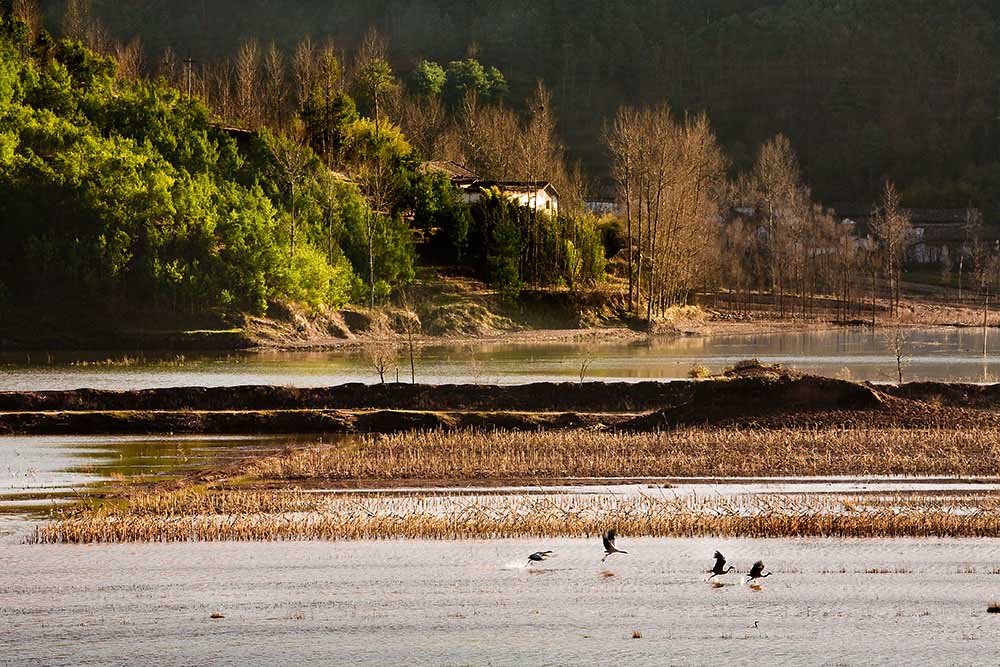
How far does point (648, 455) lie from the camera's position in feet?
91.3

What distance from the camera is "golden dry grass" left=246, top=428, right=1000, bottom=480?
25.9 meters

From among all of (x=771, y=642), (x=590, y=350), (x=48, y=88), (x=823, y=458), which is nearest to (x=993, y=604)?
(x=771, y=642)

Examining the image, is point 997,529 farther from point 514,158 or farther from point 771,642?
point 514,158

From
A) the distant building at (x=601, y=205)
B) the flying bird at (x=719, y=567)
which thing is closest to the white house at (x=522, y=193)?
the distant building at (x=601, y=205)

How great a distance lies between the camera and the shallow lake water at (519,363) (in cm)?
4731

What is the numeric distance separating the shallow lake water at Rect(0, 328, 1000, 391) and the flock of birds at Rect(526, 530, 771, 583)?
86.1ft

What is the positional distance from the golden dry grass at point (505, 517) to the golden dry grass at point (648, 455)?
2.76 meters

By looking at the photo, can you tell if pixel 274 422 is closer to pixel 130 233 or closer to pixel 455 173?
pixel 130 233

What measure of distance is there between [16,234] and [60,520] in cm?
5685

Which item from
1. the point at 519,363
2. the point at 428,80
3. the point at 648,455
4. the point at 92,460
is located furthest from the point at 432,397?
the point at 428,80

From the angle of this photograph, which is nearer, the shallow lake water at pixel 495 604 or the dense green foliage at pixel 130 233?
the shallow lake water at pixel 495 604

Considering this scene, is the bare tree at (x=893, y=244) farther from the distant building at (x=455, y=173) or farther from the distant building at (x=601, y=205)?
the distant building at (x=455, y=173)

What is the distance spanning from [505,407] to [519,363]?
20.5 m

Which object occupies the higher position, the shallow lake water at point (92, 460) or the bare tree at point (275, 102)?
the bare tree at point (275, 102)
